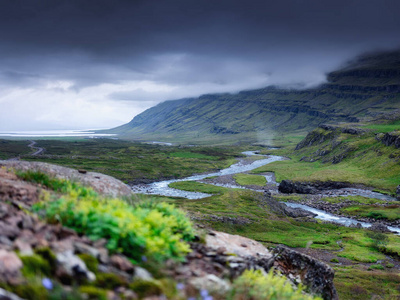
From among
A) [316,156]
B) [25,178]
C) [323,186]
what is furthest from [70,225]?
[316,156]

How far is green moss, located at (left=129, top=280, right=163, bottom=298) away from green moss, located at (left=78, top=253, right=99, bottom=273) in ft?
3.00

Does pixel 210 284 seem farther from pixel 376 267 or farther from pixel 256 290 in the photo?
pixel 376 267

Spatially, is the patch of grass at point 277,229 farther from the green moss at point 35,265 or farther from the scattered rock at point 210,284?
the green moss at point 35,265

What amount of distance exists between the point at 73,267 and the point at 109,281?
0.78 metres

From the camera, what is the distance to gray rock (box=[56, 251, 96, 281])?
5301 millimetres

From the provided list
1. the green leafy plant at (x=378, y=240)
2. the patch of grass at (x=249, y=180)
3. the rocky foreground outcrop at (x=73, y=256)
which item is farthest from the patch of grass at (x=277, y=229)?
the rocky foreground outcrop at (x=73, y=256)

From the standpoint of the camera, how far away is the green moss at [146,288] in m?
5.41

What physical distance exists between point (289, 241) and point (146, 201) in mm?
52485

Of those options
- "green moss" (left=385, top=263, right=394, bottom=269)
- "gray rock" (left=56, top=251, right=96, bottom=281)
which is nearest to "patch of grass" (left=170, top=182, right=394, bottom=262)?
"green moss" (left=385, top=263, right=394, bottom=269)

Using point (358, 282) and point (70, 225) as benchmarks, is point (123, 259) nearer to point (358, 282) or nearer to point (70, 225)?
point (70, 225)

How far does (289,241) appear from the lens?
55.9 metres

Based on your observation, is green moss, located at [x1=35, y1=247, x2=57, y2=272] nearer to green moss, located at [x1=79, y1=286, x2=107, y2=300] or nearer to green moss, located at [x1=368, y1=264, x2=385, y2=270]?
green moss, located at [x1=79, y1=286, x2=107, y2=300]

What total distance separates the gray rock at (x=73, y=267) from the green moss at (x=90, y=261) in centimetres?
14

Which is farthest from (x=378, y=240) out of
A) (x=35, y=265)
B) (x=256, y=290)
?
(x=35, y=265)
